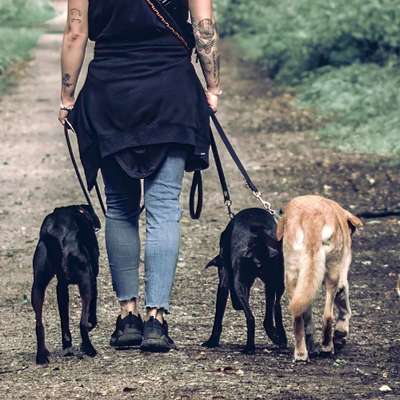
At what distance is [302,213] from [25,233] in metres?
4.49

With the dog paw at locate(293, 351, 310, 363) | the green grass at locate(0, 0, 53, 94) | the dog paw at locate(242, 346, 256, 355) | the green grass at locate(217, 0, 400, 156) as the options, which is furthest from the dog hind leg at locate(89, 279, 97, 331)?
the green grass at locate(0, 0, 53, 94)

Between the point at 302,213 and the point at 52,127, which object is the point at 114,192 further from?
the point at 52,127

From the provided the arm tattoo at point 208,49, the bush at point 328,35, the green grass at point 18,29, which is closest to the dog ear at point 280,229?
the arm tattoo at point 208,49

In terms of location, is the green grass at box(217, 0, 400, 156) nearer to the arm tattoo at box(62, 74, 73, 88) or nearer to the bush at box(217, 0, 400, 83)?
the bush at box(217, 0, 400, 83)

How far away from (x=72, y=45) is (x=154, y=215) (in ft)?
2.86

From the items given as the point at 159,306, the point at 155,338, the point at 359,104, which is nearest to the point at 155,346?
the point at 155,338

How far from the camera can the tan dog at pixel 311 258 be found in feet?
18.8

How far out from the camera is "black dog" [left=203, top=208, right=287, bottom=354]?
602 centimetres

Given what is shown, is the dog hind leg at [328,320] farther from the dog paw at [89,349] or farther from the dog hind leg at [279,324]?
the dog paw at [89,349]

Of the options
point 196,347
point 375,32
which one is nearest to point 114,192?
point 196,347

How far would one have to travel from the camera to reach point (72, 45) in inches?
237

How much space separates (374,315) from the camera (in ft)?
24.1

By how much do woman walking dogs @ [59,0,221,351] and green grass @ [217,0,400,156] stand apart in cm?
731

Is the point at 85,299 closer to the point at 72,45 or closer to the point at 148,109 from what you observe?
the point at 148,109
